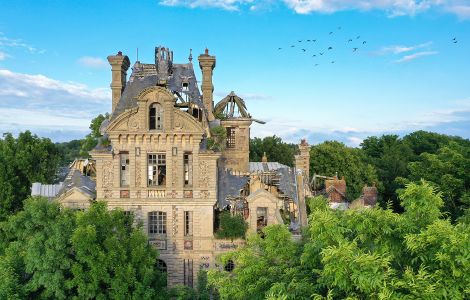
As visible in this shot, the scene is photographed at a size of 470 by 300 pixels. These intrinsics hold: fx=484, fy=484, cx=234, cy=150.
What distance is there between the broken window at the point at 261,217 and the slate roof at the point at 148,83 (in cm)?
943

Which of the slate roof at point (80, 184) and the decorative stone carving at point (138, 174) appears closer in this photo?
the decorative stone carving at point (138, 174)

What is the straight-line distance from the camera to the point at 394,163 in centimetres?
8238

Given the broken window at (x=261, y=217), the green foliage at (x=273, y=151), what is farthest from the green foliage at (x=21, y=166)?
the green foliage at (x=273, y=151)

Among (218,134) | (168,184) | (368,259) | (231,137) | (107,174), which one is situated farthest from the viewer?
(231,137)

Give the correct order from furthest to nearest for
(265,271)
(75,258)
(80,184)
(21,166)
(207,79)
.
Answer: (21,166) → (207,79) → (80,184) → (75,258) → (265,271)

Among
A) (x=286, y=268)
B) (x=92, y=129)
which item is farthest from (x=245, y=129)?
(x=286, y=268)

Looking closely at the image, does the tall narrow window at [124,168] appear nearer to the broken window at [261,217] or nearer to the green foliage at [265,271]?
the broken window at [261,217]

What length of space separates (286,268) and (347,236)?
3.25 metres

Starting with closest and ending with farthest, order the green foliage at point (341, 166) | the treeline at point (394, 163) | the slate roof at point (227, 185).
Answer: the slate roof at point (227, 185), the treeline at point (394, 163), the green foliage at point (341, 166)

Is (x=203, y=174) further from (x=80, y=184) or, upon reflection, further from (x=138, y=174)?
(x=80, y=184)

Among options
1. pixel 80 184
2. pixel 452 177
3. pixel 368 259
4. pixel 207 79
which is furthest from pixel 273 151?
pixel 368 259

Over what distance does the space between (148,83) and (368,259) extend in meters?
28.1

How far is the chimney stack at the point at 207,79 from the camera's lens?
133ft

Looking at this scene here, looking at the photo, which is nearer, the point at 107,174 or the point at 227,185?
the point at 107,174
